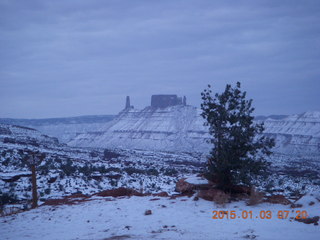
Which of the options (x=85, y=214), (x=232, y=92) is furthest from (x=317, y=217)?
(x=85, y=214)

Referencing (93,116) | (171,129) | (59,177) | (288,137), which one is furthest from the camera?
(93,116)

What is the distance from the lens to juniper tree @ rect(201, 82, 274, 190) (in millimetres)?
13414

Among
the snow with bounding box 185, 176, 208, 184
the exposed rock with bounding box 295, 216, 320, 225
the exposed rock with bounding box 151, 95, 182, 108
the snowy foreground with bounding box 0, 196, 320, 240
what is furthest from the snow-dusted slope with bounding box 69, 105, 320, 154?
the exposed rock with bounding box 295, 216, 320, 225

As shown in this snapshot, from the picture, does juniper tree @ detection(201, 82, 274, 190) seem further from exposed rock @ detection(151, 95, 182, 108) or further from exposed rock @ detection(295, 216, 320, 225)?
exposed rock @ detection(151, 95, 182, 108)

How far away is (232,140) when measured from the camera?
13.8 m

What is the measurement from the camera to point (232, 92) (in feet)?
46.5

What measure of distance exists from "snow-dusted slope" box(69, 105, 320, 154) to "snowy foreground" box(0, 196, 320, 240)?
103784 millimetres

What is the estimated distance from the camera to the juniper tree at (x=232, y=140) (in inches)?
528

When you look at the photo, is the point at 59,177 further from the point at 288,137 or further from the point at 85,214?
the point at 288,137

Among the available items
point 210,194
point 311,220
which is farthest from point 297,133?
point 311,220

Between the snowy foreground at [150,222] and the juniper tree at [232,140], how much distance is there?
5.55 feet

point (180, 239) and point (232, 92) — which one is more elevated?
point (232, 92)

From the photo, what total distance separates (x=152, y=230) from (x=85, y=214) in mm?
3736

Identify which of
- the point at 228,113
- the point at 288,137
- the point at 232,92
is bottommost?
the point at 288,137
